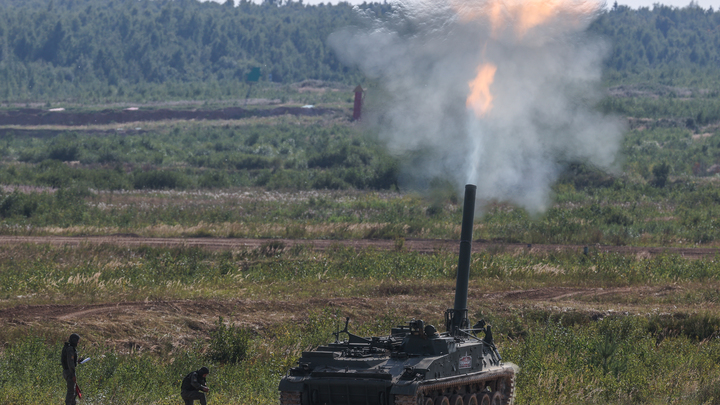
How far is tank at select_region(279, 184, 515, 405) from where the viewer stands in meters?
13.4

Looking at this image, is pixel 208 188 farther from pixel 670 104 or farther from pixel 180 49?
pixel 180 49

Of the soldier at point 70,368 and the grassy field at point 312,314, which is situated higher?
the soldier at point 70,368

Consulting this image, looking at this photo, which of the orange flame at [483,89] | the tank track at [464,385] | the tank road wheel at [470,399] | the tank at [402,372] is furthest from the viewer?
the orange flame at [483,89]

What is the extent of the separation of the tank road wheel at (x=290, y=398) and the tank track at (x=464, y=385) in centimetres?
184

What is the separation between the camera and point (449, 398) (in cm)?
1455

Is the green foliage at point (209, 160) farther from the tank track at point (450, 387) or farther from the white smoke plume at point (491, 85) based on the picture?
the tank track at point (450, 387)

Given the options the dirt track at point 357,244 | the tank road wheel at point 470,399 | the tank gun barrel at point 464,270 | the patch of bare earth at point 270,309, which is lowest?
the dirt track at point 357,244

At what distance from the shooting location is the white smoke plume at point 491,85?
19766 millimetres

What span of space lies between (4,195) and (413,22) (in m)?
32.9

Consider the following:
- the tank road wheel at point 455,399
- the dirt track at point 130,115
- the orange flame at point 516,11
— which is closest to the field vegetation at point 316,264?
the orange flame at point 516,11

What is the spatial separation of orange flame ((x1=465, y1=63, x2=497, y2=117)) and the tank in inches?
234

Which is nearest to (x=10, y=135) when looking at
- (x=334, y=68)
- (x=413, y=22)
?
(x=334, y=68)

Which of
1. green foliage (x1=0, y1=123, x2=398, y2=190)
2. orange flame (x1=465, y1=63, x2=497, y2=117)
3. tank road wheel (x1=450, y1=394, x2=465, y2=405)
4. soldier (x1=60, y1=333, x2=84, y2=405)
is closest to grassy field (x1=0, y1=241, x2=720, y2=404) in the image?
soldier (x1=60, y1=333, x2=84, y2=405)

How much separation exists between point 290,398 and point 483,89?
364 inches
